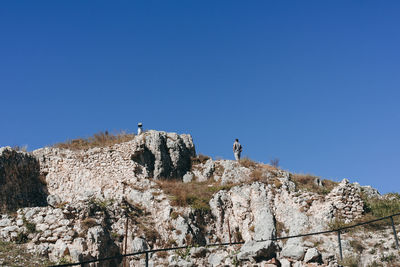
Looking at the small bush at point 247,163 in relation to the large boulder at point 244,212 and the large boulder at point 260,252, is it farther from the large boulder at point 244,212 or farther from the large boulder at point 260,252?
the large boulder at point 260,252

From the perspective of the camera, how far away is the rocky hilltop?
18031 mm

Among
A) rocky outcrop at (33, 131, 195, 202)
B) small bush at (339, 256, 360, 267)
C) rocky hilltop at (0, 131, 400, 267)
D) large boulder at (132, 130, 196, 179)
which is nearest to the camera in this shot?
small bush at (339, 256, 360, 267)

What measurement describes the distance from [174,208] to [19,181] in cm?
980

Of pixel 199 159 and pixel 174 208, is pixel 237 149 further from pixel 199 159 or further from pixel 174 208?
pixel 174 208

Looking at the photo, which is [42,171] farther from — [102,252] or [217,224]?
[217,224]

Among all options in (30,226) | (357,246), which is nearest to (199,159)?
(30,226)

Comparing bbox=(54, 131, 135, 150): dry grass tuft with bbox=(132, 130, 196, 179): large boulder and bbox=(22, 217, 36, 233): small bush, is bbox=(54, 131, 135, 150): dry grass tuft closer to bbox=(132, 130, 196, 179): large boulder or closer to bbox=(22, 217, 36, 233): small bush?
bbox=(132, 130, 196, 179): large boulder

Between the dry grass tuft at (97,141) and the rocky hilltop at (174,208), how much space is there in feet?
3.35

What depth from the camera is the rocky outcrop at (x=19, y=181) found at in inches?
963

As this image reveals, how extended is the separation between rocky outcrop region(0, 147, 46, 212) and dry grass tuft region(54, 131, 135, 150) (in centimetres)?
291

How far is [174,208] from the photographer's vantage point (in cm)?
2436

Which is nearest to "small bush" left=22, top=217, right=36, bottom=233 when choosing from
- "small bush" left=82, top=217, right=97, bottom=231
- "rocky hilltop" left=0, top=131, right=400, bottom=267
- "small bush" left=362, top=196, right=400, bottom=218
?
"rocky hilltop" left=0, top=131, right=400, bottom=267

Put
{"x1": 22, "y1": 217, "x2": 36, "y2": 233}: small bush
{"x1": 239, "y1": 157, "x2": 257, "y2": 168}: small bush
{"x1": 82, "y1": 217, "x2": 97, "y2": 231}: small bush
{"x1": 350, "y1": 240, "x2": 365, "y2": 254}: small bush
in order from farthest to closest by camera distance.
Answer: {"x1": 239, "y1": 157, "x2": 257, "y2": 168}: small bush → {"x1": 82, "y1": 217, "x2": 97, "y2": 231}: small bush → {"x1": 22, "y1": 217, "x2": 36, "y2": 233}: small bush → {"x1": 350, "y1": 240, "x2": 365, "y2": 254}: small bush

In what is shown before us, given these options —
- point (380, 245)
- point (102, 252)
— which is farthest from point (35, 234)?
point (380, 245)
